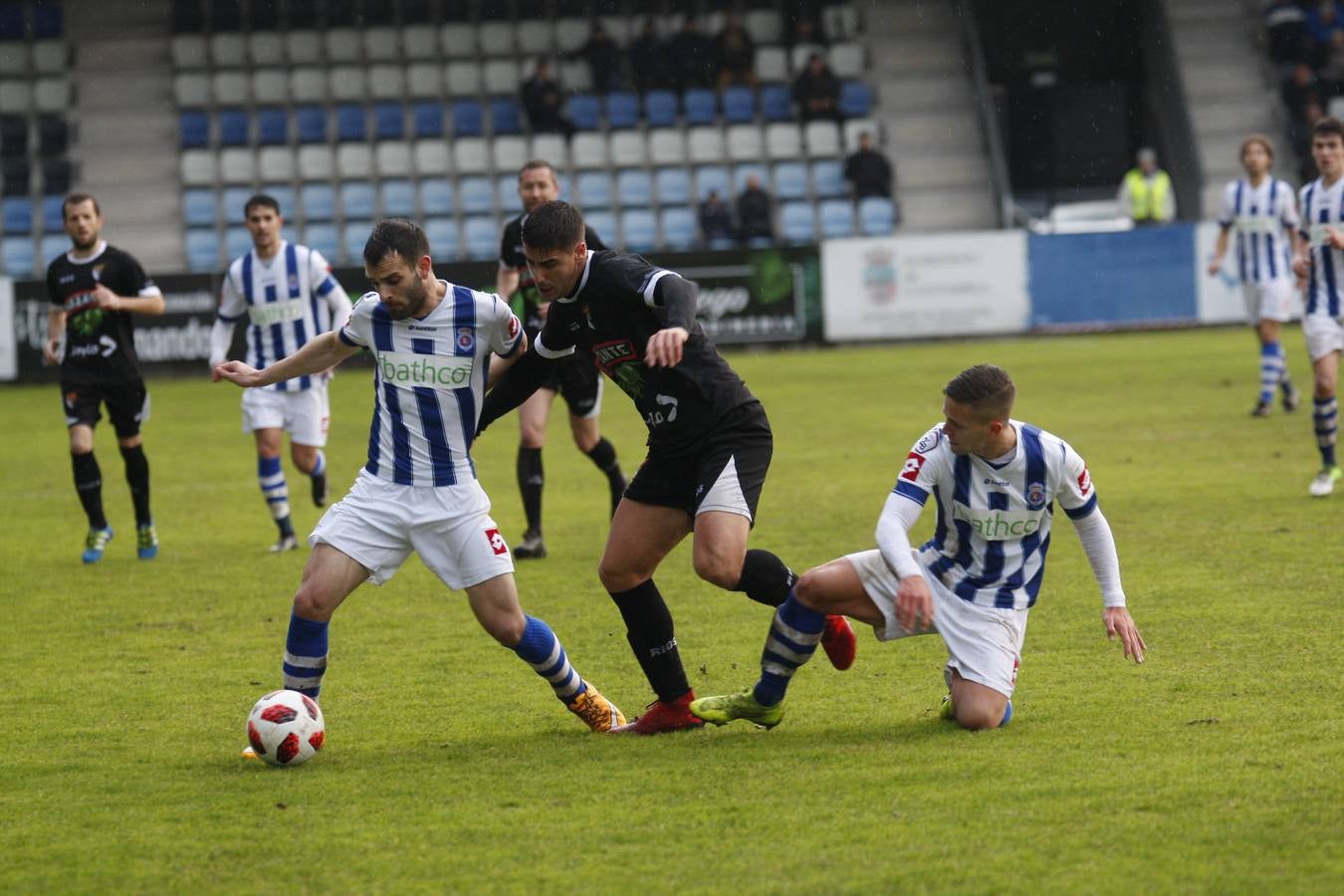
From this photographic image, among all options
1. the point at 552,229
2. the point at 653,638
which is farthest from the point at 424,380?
the point at 653,638

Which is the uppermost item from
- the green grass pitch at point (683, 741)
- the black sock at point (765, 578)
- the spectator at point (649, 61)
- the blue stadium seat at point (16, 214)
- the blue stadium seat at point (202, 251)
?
the spectator at point (649, 61)

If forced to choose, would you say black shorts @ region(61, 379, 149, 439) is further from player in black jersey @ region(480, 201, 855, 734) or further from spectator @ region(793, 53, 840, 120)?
spectator @ region(793, 53, 840, 120)

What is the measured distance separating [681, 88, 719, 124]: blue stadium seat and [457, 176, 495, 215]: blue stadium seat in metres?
3.53

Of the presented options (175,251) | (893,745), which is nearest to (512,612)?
(893,745)

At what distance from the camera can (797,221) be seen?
1009 inches

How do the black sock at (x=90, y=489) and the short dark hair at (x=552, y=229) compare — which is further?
the black sock at (x=90, y=489)

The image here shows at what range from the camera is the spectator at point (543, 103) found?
25688 millimetres

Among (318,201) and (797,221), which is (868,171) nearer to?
(797,221)

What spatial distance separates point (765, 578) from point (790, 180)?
70.0 ft

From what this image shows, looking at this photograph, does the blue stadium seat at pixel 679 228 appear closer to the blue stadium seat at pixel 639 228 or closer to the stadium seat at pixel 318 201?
the blue stadium seat at pixel 639 228

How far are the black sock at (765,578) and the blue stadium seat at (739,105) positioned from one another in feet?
72.6

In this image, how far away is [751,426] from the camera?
547 cm

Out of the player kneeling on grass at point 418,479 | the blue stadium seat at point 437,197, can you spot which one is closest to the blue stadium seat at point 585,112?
the blue stadium seat at point 437,197

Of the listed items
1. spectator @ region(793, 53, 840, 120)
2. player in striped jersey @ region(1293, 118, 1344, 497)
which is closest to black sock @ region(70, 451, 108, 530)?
player in striped jersey @ region(1293, 118, 1344, 497)
